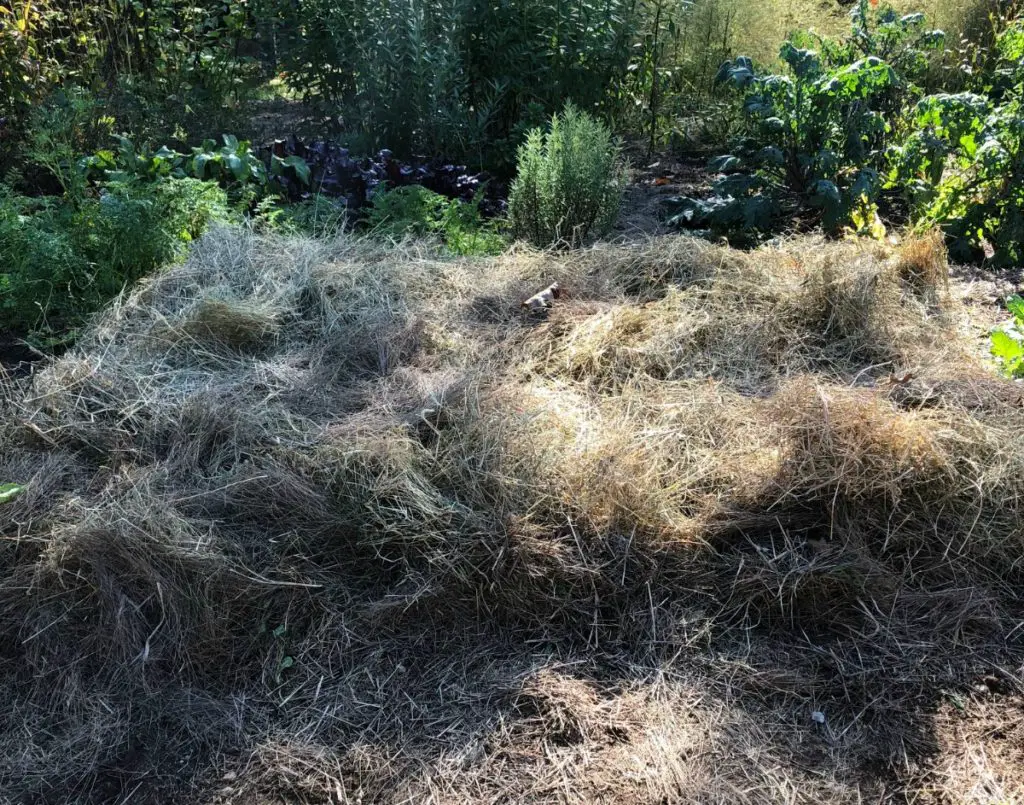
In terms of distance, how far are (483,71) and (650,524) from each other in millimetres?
4241

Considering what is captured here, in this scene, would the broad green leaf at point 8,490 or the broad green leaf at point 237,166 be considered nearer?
the broad green leaf at point 8,490

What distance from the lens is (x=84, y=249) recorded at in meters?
3.71

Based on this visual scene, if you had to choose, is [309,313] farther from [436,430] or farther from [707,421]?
[707,421]

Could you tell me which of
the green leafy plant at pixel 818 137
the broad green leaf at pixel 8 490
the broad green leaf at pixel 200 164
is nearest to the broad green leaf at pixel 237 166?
the broad green leaf at pixel 200 164

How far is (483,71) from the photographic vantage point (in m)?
5.68

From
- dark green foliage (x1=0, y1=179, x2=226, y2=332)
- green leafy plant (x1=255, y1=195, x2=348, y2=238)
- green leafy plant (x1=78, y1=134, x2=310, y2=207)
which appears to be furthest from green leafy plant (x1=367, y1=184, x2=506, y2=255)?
dark green foliage (x1=0, y1=179, x2=226, y2=332)

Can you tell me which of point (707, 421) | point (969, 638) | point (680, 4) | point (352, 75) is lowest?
point (969, 638)

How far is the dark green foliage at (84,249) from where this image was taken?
3514 millimetres

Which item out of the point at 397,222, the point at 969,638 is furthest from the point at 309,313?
the point at 969,638

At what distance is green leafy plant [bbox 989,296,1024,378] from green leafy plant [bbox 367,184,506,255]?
225 centimetres

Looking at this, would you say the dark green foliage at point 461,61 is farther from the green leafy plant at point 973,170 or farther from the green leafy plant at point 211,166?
the green leafy plant at point 973,170

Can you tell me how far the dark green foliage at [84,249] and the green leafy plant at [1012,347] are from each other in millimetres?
3369

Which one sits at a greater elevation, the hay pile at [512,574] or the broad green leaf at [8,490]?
the broad green leaf at [8,490]

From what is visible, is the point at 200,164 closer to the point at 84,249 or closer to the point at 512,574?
the point at 84,249
